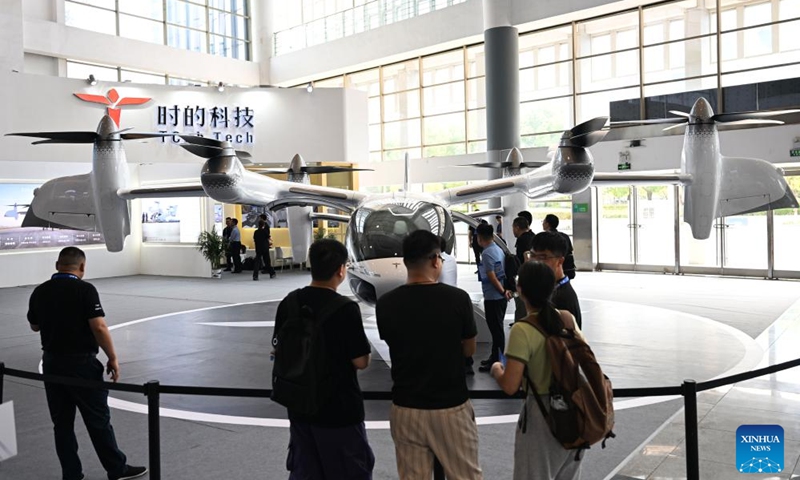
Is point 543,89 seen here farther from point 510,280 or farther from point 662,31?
point 510,280

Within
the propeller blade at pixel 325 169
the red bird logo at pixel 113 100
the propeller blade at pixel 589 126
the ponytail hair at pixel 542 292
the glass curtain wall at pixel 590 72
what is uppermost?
the glass curtain wall at pixel 590 72

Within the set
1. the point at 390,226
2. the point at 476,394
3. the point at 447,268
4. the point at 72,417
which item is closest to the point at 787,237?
the point at 447,268

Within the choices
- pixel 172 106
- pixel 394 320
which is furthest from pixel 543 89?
pixel 394 320

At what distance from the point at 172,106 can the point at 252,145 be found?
2.74 m

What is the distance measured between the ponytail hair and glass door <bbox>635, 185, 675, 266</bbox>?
1812 centimetres

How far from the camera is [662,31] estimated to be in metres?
20.6

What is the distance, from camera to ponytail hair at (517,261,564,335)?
2.97 metres

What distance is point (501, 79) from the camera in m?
21.4

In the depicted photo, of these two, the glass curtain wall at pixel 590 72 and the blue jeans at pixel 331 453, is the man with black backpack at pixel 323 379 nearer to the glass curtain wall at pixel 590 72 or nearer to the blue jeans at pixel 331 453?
the blue jeans at pixel 331 453

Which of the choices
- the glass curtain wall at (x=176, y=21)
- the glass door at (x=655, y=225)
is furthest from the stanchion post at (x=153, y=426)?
the glass curtain wall at (x=176, y=21)

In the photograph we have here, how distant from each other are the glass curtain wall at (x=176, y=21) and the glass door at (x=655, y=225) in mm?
19012

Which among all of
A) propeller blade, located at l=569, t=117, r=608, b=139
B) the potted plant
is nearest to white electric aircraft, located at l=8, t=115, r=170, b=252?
propeller blade, located at l=569, t=117, r=608, b=139

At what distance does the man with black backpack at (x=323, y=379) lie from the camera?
9.84 ft

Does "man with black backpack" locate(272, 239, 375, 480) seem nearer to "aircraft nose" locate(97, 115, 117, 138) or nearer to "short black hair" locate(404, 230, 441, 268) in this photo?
"short black hair" locate(404, 230, 441, 268)
